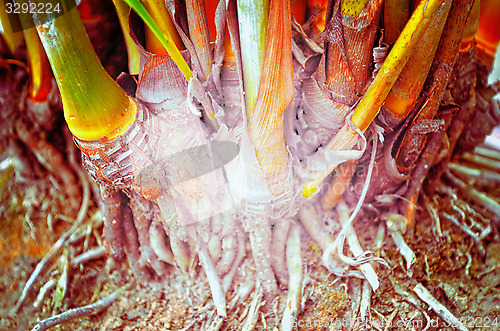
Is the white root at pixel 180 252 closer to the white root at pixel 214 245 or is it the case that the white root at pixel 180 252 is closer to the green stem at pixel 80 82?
the white root at pixel 214 245

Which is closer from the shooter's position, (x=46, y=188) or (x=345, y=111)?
(x=345, y=111)

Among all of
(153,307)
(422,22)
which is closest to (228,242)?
(153,307)

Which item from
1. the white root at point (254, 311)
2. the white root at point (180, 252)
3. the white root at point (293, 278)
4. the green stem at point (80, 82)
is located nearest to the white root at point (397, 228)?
the white root at point (293, 278)

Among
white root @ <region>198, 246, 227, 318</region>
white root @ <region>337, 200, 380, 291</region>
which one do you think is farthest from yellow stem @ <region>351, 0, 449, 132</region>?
white root @ <region>198, 246, 227, 318</region>

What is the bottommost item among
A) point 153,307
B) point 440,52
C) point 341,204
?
point 153,307

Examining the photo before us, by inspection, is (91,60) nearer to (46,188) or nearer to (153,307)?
(153,307)

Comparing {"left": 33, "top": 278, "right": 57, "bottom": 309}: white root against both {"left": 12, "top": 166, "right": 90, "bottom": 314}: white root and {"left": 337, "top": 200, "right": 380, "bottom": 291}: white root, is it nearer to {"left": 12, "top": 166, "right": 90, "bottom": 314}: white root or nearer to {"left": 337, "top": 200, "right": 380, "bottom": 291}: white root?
{"left": 12, "top": 166, "right": 90, "bottom": 314}: white root
